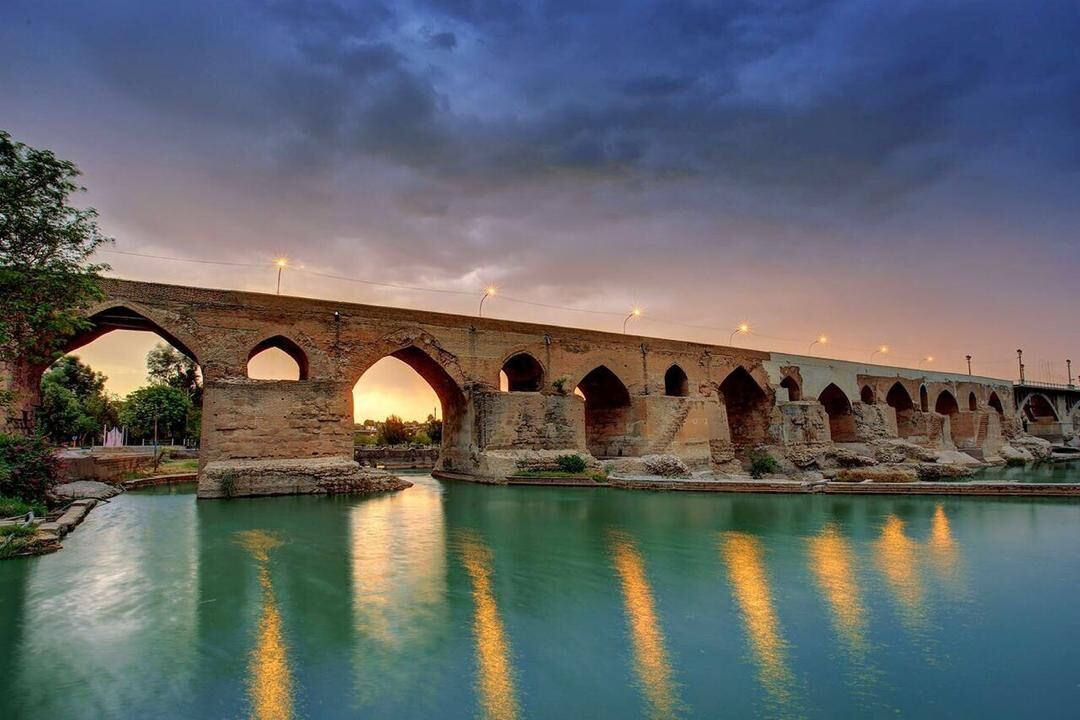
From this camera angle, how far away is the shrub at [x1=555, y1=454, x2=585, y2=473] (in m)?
18.6

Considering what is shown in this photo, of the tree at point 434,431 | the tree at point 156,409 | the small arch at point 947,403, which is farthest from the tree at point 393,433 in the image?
the small arch at point 947,403

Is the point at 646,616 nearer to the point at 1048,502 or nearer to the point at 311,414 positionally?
the point at 311,414

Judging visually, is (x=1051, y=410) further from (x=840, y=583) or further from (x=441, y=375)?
(x=840, y=583)

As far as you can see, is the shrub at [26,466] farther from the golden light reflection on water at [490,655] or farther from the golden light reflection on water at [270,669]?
the golden light reflection on water at [490,655]

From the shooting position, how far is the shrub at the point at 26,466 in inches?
401

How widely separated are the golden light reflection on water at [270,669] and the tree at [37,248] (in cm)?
626

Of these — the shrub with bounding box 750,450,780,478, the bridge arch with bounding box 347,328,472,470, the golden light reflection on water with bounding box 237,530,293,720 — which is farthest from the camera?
the shrub with bounding box 750,450,780,478

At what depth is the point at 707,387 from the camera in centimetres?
2434

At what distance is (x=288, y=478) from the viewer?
14781mm

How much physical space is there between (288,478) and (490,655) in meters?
11.9

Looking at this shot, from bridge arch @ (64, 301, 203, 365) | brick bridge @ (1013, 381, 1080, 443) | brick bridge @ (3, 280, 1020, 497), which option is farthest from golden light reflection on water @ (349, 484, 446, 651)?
brick bridge @ (1013, 381, 1080, 443)

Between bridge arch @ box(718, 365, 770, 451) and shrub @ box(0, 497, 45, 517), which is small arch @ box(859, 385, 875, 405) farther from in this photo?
shrub @ box(0, 497, 45, 517)

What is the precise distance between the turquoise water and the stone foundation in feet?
12.5

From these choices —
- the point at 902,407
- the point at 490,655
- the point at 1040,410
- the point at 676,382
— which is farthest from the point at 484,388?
the point at 1040,410
